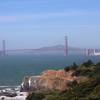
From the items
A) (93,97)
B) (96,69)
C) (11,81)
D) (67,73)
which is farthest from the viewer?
(11,81)

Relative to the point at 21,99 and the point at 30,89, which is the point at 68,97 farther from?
the point at 30,89

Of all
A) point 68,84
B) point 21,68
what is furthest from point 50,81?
point 21,68

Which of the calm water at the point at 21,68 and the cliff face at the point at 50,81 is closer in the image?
the cliff face at the point at 50,81

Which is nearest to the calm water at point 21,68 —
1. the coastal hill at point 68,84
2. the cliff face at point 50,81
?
the cliff face at point 50,81

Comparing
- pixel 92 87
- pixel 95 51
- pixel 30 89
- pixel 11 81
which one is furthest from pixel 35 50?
pixel 92 87

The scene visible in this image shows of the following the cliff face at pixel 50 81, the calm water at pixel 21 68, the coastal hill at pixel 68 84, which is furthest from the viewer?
the calm water at pixel 21 68

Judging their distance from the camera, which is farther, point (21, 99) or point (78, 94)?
point (21, 99)

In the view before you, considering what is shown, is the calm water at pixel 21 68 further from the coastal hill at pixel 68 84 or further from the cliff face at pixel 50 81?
the coastal hill at pixel 68 84

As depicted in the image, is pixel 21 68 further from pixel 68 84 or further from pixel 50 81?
pixel 68 84

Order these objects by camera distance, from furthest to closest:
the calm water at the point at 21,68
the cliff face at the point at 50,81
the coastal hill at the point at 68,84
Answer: the calm water at the point at 21,68 → the cliff face at the point at 50,81 → the coastal hill at the point at 68,84
